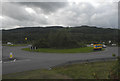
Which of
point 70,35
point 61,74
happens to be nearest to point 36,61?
point 61,74

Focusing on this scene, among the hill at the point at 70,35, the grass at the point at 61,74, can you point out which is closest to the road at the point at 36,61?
the grass at the point at 61,74

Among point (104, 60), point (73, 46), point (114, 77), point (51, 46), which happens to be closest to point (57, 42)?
point (51, 46)

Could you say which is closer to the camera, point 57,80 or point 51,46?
point 57,80

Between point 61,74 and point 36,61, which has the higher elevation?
point 61,74

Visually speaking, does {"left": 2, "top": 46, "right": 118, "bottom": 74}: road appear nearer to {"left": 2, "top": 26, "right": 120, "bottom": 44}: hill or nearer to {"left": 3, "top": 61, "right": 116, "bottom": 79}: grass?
{"left": 3, "top": 61, "right": 116, "bottom": 79}: grass

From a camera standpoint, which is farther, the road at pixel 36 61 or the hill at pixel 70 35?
the hill at pixel 70 35

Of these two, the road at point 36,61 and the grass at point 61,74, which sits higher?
the grass at point 61,74

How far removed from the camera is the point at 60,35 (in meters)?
37.8

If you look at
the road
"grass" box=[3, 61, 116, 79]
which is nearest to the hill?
the road

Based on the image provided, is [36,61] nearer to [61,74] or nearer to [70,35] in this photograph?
[61,74]

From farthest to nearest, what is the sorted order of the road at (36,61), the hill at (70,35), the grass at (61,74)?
the hill at (70,35)
the road at (36,61)
the grass at (61,74)

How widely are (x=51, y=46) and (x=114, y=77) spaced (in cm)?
3344

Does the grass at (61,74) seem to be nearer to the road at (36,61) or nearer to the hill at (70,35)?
the road at (36,61)

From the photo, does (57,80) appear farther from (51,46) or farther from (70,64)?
(51,46)
